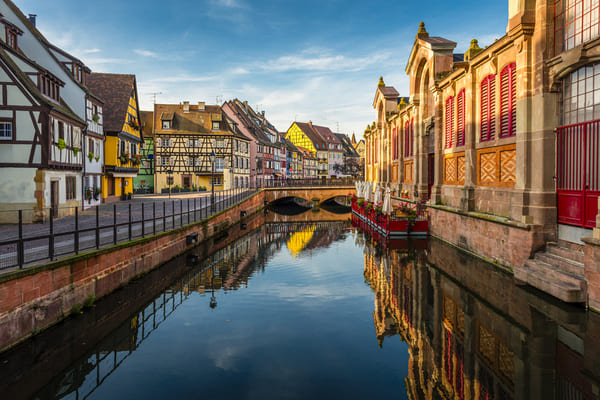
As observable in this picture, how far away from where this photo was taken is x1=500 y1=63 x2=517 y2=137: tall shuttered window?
51.3 ft

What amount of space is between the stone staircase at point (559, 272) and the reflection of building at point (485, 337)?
0.43 m

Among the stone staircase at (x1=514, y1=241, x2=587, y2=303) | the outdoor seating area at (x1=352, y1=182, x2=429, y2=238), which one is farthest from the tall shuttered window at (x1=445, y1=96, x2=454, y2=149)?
the stone staircase at (x1=514, y1=241, x2=587, y2=303)

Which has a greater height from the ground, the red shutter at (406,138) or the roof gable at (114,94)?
the roof gable at (114,94)

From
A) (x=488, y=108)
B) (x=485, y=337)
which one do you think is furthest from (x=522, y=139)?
(x=485, y=337)

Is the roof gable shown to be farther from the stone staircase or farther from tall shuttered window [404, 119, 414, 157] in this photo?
the stone staircase

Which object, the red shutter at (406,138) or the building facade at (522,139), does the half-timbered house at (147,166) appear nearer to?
the red shutter at (406,138)

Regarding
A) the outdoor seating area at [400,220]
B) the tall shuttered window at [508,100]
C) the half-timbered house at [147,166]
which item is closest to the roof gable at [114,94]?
the half-timbered house at [147,166]

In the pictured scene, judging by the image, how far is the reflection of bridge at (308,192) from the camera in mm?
48906

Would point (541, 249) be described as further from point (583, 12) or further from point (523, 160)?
point (583, 12)

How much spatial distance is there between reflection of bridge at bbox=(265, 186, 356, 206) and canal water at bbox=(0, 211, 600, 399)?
32842 mm

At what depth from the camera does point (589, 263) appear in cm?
983

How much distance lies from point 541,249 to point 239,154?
44.6m

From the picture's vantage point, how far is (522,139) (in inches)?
544

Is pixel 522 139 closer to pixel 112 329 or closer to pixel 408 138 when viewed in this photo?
pixel 112 329
